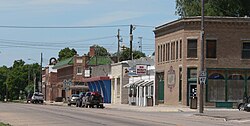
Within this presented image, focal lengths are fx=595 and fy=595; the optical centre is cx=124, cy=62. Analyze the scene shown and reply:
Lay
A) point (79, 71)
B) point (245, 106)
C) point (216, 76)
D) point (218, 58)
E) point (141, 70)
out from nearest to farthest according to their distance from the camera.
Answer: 1. point (245, 106)
2. point (218, 58)
3. point (216, 76)
4. point (141, 70)
5. point (79, 71)

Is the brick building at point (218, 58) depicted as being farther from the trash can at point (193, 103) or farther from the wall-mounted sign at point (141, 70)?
the wall-mounted sign at point (141, 70)

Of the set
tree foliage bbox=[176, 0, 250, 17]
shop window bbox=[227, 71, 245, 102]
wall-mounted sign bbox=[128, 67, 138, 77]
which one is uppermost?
tree foliage bbox=[176, 0, 250, 17]

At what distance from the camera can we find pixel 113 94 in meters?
82.1

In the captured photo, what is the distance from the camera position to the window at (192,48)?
56.9m

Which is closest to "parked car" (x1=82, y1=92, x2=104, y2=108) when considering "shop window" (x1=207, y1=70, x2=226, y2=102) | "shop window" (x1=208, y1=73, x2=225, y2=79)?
"shop window" (x1=207, y1=70, x2=226, y2=102)

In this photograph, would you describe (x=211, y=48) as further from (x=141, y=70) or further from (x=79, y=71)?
(x=79, y=71)

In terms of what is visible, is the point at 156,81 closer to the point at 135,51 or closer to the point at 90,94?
the point at 90,94

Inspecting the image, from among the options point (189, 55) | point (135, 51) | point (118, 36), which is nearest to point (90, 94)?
point (189, 55)

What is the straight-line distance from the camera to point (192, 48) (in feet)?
187

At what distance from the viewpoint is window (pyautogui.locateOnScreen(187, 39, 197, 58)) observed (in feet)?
187

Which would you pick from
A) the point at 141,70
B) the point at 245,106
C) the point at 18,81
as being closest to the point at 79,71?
the point at 141,70

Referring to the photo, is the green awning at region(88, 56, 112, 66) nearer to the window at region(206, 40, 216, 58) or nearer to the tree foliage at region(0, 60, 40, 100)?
the tree foliage at region(0, 60, 40, 100)

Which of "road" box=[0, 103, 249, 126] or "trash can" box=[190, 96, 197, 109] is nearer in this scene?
"road" box=[0, 103, 249, 126]

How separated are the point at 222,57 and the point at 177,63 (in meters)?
4.64
